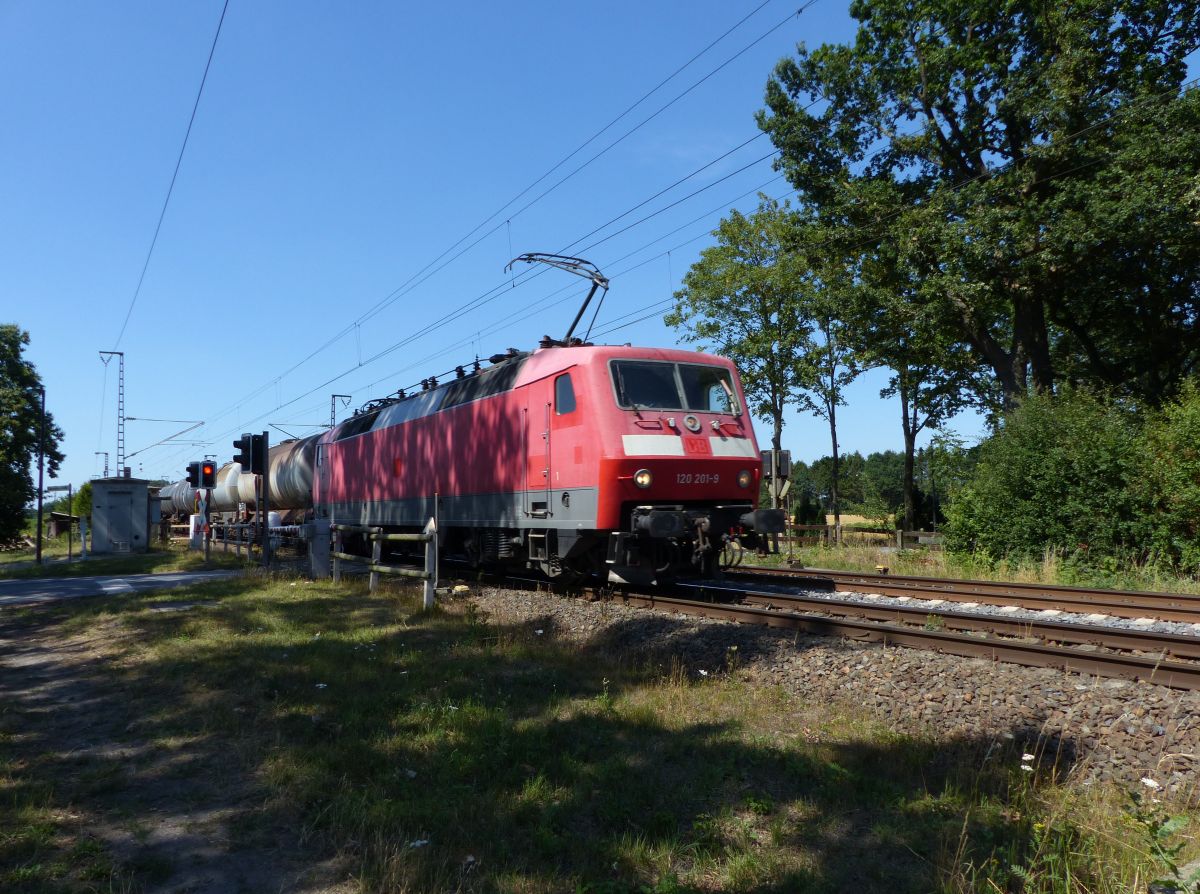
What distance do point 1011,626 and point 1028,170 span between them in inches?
607

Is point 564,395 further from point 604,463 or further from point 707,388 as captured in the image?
point 707,388

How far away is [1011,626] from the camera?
8.73 m

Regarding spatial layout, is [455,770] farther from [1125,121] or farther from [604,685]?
[1125,121]

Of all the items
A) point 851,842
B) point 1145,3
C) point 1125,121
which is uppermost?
point 1145,3

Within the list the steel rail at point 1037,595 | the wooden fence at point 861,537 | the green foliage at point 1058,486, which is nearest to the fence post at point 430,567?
the steel rail at point 1037,595

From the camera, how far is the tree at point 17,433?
43.6m

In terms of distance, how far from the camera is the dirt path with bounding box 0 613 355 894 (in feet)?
12.1

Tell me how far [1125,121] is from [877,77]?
7.04 m

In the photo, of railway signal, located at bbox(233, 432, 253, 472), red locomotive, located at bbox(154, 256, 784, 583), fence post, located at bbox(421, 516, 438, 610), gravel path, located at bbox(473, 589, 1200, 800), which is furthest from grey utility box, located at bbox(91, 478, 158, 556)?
gravel path, located at bbox(473, 589, 1200, 800)

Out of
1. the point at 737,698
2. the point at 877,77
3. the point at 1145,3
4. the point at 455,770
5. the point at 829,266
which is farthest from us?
the point at 829,266

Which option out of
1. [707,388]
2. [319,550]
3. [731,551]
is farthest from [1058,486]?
[319,550]

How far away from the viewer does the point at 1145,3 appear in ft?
67.3

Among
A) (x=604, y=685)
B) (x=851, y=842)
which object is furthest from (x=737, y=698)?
(x=851, y=842)

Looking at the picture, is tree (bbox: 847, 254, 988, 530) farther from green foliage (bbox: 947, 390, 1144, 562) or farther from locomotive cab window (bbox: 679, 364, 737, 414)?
locomotive cab window (bbox: 679, 364, 737, 414)
